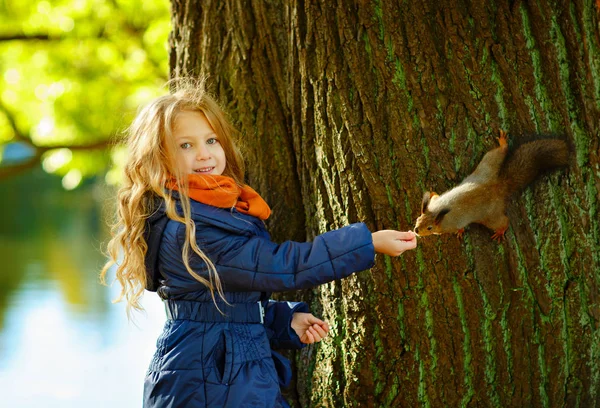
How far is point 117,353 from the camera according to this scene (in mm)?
8023

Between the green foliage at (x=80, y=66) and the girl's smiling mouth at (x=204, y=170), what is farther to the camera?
the green foliage at (x=80, y=66)

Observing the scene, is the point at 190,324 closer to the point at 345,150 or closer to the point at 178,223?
the point at 178,223

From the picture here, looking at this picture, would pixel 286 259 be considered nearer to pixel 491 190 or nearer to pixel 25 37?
pixel 491 190

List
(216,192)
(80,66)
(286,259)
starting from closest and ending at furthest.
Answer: (286,259) < (216,192) < (80,66)

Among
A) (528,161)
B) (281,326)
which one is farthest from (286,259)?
(528,161)

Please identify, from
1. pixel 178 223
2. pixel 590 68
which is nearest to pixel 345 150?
pixel 178 223

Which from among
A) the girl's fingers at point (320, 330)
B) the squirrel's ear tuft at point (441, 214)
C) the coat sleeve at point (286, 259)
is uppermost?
A: the squirrel's ear tuft at point (441, 214)

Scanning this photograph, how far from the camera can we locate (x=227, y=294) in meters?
2.57

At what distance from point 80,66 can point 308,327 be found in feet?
25.9

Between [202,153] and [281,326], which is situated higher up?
[202,153]

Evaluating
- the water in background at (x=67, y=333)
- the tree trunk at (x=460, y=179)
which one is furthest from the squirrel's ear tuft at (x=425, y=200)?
the water in background at (x=67, y=333)

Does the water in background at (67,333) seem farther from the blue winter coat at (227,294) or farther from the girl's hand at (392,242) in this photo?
the girl's hand at (392,242)

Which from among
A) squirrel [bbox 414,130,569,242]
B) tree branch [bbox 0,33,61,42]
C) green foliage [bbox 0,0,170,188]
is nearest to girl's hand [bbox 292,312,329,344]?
squirrel [bbox 414,130,569,242]

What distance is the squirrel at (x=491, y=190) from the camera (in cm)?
267
